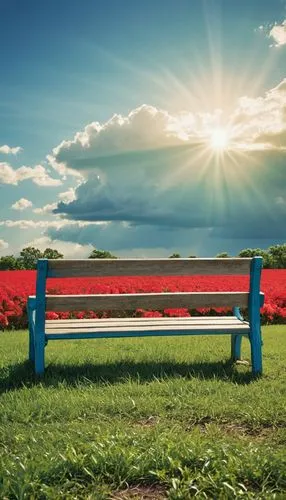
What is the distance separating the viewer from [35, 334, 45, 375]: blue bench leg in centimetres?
614

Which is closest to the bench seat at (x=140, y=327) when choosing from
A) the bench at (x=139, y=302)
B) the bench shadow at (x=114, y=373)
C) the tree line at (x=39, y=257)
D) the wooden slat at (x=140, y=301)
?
the bench at (x=139, y=302)

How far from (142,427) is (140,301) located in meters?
2.18

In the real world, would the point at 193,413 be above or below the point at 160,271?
below

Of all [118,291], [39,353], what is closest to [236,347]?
[39,353]

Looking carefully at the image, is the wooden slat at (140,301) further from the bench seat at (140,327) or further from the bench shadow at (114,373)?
the bench shadow at (114,373)

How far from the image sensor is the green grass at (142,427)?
11.4 ft

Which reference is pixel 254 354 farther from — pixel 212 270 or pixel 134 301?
pixel 134 301

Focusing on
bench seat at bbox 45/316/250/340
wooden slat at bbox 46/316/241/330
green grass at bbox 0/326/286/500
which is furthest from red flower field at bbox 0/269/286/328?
bench seat at bbox 45/316/250/340

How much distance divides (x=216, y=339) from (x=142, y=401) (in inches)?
178

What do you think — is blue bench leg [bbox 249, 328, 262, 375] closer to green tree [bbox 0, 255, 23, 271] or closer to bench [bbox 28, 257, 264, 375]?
bench [bbox 28, 257, 264, 375]

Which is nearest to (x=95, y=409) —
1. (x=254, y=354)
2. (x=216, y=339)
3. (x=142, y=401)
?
(x=142, y=401)

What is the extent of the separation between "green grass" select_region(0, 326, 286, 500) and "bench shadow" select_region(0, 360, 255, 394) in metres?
0.01

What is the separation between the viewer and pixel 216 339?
370 inches

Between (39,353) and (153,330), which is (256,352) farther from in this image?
(39,353)
